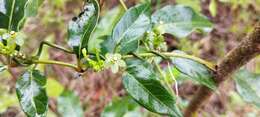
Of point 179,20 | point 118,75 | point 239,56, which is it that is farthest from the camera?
point 118,75

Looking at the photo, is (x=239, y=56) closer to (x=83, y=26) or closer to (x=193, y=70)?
(x=193, y=70)

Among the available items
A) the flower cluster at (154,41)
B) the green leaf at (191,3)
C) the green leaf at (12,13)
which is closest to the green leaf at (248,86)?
the flower cluster at (154,41)

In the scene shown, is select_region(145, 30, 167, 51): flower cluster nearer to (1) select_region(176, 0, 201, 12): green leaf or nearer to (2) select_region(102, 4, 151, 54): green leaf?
(2) select_region(102, 4, 151, 54): green leaf

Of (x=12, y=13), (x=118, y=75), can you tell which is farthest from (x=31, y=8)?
(x=118, y=75)

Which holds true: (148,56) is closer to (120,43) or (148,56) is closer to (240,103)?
(120,43)

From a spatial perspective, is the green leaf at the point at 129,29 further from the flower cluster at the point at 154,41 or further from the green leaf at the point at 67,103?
the green leaf at the point at 67,103
